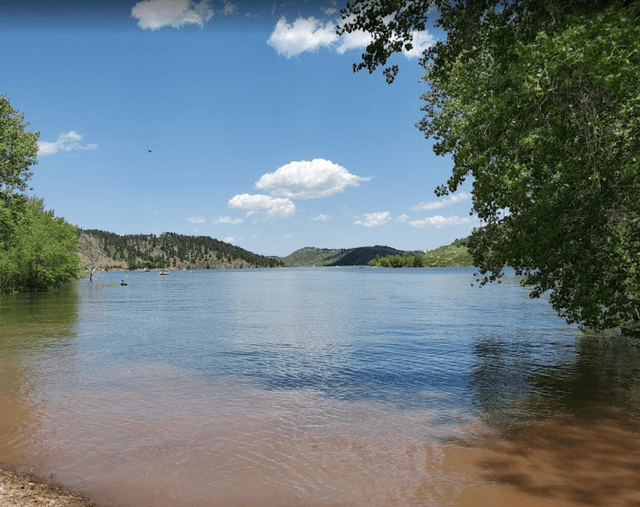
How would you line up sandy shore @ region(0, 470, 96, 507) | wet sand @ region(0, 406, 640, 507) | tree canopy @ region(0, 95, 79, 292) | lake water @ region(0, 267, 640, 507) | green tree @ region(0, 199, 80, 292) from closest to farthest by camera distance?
sandy shore @ region(0, 470, 96, 507), wet sand @ region(0, 406, 640, 507), lake water @ region(0, 267, 640, 507), tree canopy @ region(0, 95, 79, 292), green tree @ region(0, 199, 80, 292)

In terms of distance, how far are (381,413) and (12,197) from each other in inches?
1820

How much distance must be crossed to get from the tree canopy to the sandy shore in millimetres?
40414

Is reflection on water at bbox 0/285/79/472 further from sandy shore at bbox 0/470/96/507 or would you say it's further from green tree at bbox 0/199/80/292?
green tree at bbox 0/199/80/292

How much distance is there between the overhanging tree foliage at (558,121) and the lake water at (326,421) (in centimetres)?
653

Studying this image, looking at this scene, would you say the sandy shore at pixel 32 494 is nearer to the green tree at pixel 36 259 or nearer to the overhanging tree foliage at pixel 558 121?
the overhanging tree foliage at pixel 558 121

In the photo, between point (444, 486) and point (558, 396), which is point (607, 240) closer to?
point (558, 396)

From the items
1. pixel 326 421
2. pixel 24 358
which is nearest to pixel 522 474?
pixel 326 421

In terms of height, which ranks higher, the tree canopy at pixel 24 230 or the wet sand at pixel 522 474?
the tree canopy at pixel 24 230

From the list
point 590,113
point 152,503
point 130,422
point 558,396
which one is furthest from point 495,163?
point 130,422

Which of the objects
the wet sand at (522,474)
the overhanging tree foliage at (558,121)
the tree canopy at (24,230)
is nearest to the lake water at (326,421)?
the wet sand at (522,474)

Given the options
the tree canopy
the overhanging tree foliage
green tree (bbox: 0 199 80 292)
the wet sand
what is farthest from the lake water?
green tree (bbox: 0 199 80 292)

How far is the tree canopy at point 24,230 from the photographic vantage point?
45031 mm

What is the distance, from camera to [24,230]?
79312 mm

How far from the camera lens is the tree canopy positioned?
148 feet
